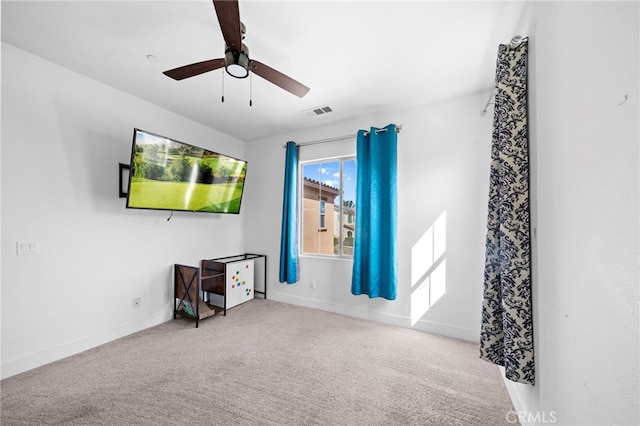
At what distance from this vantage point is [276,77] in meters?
1.80

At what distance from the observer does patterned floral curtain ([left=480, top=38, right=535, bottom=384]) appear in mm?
1360

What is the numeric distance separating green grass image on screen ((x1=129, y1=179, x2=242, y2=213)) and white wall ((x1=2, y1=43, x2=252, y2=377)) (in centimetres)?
36

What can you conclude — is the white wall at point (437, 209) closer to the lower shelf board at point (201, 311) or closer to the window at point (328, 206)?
the window at point (328, 206)

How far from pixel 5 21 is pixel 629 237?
342cm

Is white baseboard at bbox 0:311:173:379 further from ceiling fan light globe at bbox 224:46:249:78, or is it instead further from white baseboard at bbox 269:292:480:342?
ceiling fan light globe at bbox 224:46:249:78

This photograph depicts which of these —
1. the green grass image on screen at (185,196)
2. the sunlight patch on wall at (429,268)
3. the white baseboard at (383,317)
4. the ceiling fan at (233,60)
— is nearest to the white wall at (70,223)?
the green grass image on screen at (185,196)

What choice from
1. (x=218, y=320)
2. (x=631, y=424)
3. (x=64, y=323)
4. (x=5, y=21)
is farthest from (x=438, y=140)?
(x=64, y=323)

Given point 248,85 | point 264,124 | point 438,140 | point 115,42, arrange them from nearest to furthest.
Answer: point 115,42 < point 248,85 < point 438,140 < point 264,124

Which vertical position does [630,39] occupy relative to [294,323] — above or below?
above

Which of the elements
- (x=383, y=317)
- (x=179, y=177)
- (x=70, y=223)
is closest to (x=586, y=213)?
(x=383, y=317)

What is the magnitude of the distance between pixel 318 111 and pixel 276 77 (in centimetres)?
134

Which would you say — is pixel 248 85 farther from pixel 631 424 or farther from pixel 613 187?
pixel 631 424

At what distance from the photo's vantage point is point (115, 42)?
6.34 ft

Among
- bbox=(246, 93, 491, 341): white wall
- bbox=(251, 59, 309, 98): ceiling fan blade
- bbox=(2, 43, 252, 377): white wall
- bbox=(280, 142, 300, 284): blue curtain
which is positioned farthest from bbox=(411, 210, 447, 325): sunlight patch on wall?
bbox=(2, 43, 252, 377): white wall
